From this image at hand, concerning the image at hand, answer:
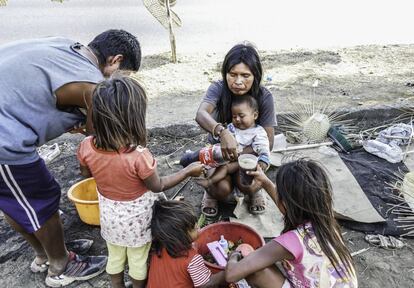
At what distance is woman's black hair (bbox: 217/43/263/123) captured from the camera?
2803mm

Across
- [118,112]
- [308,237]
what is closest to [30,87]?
[118,112]

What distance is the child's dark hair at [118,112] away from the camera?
73.4 inches

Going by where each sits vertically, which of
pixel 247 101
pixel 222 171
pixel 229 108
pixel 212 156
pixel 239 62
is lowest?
pixel 222 171

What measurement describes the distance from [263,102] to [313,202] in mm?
1294

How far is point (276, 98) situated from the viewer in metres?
4.96

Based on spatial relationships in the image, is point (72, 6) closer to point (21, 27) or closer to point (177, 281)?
point (21, 27)

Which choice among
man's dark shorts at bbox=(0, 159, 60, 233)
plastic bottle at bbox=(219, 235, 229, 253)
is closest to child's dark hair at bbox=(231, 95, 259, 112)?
plastic bottle at bbox=(219, 235, 229, 253)

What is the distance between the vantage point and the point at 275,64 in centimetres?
609

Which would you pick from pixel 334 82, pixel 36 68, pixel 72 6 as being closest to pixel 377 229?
pixel 36 68

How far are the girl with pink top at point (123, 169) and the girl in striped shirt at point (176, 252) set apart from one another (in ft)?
0.33

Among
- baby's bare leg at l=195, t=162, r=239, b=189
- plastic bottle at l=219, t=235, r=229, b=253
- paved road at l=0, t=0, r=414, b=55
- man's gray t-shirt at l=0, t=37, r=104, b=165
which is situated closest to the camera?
man's gray t-shirt at l=0, t=37, r=104, b=165

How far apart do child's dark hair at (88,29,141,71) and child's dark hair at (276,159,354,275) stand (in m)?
1.07

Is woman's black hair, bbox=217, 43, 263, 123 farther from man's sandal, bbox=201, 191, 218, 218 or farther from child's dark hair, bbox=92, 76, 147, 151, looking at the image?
child's dark hair, bbox=92, 76, 147, 151

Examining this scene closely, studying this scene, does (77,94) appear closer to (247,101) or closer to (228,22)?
(247,101)
